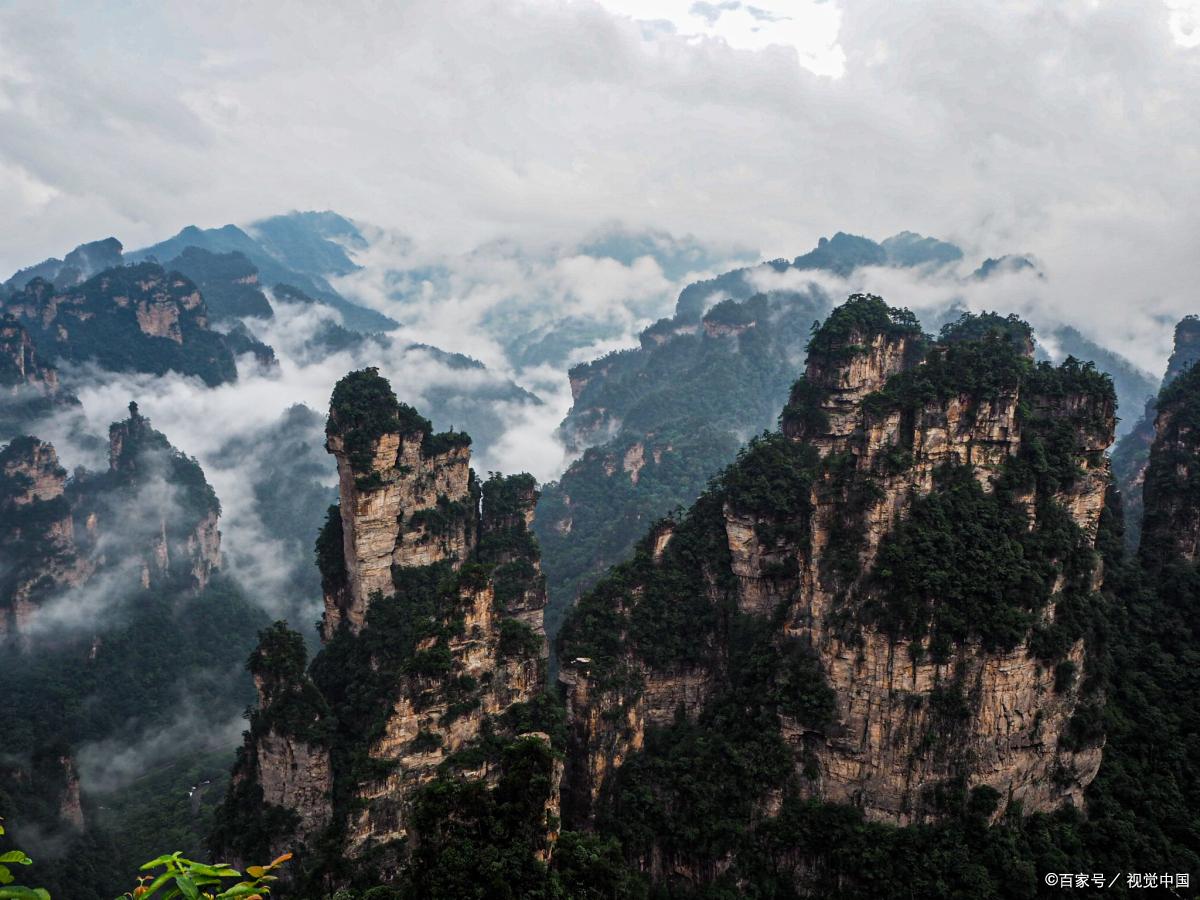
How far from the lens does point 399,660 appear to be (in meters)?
44.5

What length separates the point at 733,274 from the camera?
191 meters

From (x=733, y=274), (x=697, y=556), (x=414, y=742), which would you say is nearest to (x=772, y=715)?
(x=697, y=556)

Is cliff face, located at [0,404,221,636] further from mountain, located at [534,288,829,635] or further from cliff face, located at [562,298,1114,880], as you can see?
cliff face, located at [562,298,1114,880]

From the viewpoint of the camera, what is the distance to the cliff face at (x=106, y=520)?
262ft

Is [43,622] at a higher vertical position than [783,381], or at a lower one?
lower

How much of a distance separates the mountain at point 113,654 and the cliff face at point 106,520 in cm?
15

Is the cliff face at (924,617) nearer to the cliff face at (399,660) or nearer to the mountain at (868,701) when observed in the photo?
the mountain at (868,701)

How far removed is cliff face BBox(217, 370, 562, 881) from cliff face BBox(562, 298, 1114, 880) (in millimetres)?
6930

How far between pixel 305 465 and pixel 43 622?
65.8 metres

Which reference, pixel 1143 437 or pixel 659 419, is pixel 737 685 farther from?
pixel 659 419

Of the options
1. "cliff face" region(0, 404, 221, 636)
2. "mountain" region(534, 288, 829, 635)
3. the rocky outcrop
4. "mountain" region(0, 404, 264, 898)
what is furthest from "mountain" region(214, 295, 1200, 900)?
the rocky outcrop

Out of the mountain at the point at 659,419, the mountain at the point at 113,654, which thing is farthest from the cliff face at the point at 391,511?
the mountain at the point at 659,419

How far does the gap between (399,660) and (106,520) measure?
66990 mm

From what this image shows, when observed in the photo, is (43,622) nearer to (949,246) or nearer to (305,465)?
(305,465)
